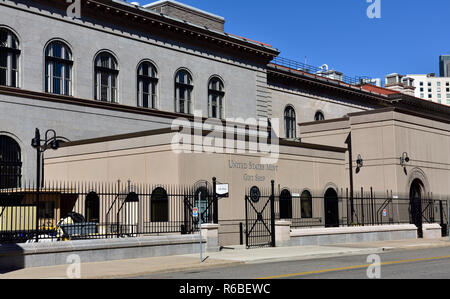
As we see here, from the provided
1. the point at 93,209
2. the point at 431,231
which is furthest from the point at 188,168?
the point at 431,231

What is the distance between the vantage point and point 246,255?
2355 centimetres

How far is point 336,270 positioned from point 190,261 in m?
5.82

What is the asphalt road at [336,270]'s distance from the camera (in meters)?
16.0

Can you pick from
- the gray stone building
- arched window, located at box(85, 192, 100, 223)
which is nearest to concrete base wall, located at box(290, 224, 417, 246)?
arched window, located at box(85, 192, 100, 223)

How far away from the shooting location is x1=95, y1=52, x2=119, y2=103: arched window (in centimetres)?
3797

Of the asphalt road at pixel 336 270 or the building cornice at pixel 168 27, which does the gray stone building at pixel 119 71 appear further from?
the asphalt road at pixel 336 270

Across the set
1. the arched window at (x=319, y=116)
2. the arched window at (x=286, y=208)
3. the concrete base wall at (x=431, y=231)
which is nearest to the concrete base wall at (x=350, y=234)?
the concrete base wall at (x=431, y=231)

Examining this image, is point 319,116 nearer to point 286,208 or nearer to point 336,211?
point 336,211

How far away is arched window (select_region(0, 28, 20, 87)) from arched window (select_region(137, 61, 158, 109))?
863 centimetres

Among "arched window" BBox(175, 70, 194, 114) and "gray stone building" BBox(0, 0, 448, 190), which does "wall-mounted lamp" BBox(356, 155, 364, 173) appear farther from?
"arched window" BBox(175, 70, 194, 114)

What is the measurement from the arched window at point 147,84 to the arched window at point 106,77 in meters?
1.86

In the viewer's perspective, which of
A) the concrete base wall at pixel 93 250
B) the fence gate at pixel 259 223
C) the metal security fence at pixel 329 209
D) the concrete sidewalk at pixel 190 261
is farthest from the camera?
the metal security fence at pixel 329 209

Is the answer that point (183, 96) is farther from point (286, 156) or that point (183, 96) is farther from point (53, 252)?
point (53, 252)

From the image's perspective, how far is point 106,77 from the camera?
38500mm
